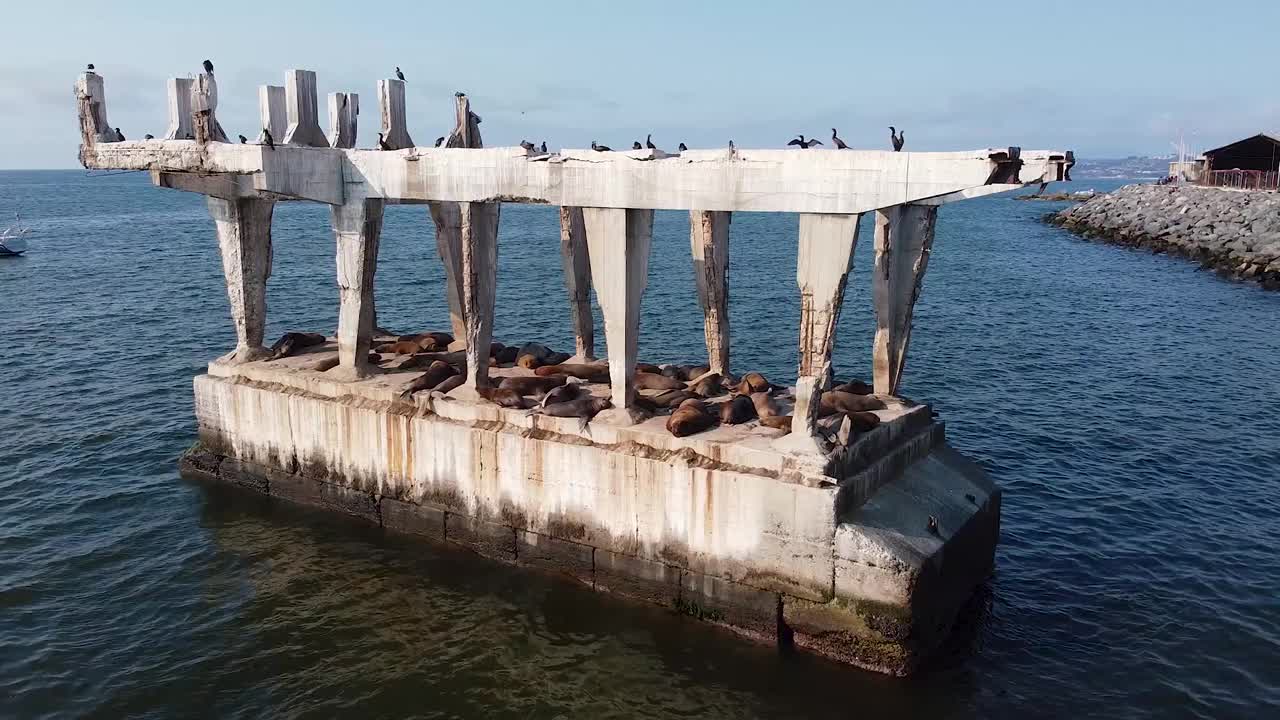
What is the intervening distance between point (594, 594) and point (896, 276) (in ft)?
28.5

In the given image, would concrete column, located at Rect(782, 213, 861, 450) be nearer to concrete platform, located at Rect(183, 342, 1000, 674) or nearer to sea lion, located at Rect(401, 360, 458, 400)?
concrete platform, located at Rect(183, 342, 1000, 674)

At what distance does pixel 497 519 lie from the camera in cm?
1847

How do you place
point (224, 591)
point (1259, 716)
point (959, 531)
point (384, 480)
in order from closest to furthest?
point (1259, 716)
point (959, 531)
point (224, 591)
point (384, 480)

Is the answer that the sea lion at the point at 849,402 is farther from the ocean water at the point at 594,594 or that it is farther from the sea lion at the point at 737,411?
the ocean water at the point at 594,594

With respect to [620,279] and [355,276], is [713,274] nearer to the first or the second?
[620,279]

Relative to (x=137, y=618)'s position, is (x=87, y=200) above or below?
above

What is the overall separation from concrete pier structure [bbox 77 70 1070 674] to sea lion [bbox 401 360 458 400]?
0.63ft

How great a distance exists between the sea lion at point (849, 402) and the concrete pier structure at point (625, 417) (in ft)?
0.61

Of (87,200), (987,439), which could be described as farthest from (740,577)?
(87,200)

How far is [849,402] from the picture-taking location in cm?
1830

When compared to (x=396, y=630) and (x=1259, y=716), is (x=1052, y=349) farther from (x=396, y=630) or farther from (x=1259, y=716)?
(x=396, y=630)

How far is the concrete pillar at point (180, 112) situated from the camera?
21656mm

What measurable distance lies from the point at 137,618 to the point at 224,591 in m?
1.55

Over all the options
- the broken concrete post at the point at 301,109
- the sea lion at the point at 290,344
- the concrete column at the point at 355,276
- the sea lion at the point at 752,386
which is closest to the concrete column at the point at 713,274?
the sea lion at the point at 752,386
